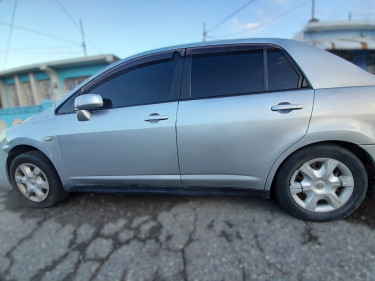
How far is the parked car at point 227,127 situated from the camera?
161 centimetres

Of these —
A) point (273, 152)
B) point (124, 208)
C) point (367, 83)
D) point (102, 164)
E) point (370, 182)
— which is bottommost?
point (124, 208)

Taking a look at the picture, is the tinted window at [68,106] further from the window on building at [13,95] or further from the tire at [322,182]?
the window on building at [13,95]

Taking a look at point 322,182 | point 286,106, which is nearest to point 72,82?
point 286,106

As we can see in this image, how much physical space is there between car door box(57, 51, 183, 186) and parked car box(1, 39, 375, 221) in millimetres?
11

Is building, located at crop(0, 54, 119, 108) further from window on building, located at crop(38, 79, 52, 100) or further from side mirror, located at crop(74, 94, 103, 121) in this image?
side mirror, located at crop(74, 94, 103, 121)

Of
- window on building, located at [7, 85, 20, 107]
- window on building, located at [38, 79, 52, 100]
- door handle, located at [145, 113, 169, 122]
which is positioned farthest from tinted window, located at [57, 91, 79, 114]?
window on building, located at [7, 85, 20, 107]

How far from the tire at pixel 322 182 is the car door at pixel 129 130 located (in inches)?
40.3

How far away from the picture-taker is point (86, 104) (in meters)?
1.84

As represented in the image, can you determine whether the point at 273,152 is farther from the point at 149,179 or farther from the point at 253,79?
the point at 149,179

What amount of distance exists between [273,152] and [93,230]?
6.12ft

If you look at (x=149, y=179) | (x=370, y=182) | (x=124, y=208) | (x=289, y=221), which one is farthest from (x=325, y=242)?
(x=124, y=208)

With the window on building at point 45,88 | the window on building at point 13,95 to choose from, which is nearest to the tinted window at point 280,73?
the window on building at point 45,88

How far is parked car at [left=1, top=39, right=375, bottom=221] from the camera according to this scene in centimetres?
161

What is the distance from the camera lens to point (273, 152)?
5.52ft
